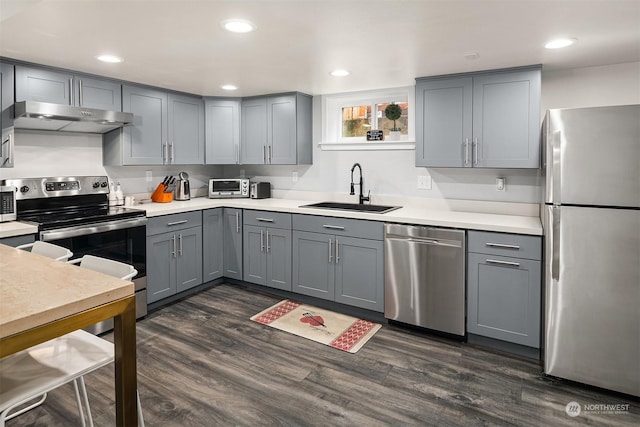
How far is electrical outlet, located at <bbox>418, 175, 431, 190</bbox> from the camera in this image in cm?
379

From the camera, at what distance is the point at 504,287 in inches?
112

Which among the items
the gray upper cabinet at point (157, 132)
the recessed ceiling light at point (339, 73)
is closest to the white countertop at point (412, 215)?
the gray upper cabinet at point (157, 132)

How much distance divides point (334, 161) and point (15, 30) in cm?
277

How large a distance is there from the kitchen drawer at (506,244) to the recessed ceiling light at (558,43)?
1.19 meters

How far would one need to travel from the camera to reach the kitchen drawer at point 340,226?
3361mm

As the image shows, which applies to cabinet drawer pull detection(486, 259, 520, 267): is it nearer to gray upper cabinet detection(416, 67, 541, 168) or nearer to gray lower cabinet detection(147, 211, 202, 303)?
gray upper cabinet detection(416, 67, 541, 168)

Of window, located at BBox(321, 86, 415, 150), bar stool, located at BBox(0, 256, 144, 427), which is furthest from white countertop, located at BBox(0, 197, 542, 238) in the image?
bar stool, located at BBox(0, 256, 144, 427)

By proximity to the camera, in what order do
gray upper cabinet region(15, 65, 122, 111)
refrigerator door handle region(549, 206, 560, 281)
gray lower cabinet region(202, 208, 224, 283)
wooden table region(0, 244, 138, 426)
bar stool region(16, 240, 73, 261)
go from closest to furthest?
wooden table region(0, 244, 138, 426)
bar stool region(16, 240, 73, 261)
refrigerator door handle region(549, 206, 560, 281)
gray upper cabinet region(15, 65, 122, 111)
gray lower cabinet region(202, 208, 224, 283)

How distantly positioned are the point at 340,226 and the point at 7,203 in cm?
242

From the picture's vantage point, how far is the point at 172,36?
246 centimetres

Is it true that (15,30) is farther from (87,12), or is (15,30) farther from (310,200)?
(310,200)

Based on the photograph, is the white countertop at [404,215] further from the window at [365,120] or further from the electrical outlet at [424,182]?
the window at [365,120]

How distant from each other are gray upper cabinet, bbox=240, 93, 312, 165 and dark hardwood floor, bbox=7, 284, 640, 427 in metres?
1.87

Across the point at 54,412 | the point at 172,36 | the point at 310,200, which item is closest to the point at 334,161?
the point at 310,200
